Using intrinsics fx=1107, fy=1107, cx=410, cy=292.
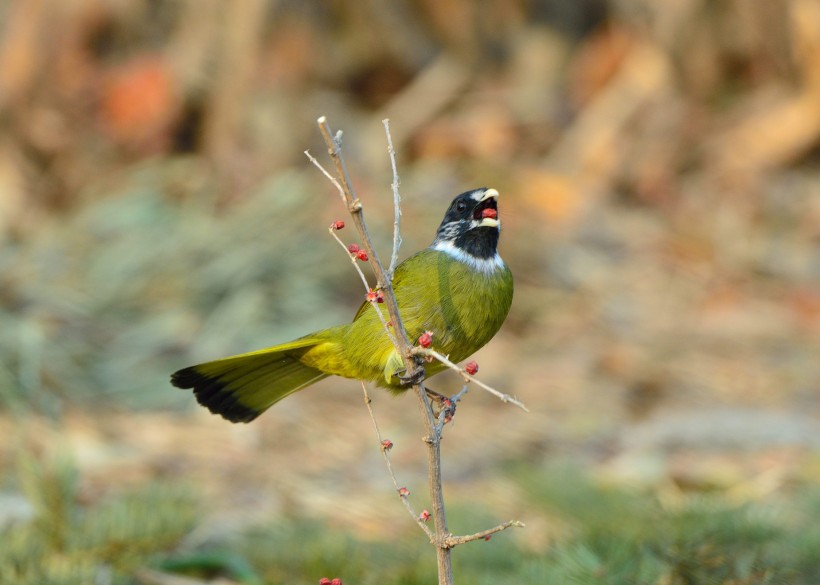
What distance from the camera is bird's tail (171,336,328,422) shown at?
280 cm

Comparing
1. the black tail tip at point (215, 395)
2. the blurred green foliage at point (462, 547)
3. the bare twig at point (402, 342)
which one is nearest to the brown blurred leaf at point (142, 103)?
the blurred green foliage at point (462, 547)

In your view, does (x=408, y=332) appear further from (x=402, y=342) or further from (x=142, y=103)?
(x=142, y=103)

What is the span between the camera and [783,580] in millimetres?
2736

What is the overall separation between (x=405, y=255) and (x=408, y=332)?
503cm

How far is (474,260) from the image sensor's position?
3002mm

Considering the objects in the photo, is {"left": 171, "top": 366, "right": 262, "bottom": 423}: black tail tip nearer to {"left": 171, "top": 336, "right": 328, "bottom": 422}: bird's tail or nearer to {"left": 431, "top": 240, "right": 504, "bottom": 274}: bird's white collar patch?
{"left": 171, "top": 336, "right": 328, "bottom": 422}: bird's tail

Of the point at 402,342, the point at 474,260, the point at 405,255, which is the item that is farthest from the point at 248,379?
the point at 405,255

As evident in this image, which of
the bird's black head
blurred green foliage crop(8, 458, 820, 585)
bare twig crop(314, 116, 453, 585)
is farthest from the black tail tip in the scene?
bare twig crop(314, 116, 453, 585)

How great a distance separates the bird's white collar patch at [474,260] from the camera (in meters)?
2.96

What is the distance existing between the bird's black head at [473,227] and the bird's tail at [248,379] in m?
0.47

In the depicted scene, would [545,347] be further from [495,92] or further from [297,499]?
[495,92]

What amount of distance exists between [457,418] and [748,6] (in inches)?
234

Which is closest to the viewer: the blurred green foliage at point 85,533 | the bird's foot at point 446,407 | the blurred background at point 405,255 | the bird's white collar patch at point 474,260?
the bird's foot at point 446,407

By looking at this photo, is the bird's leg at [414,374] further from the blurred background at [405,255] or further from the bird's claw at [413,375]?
the blurred background at [405,255]
